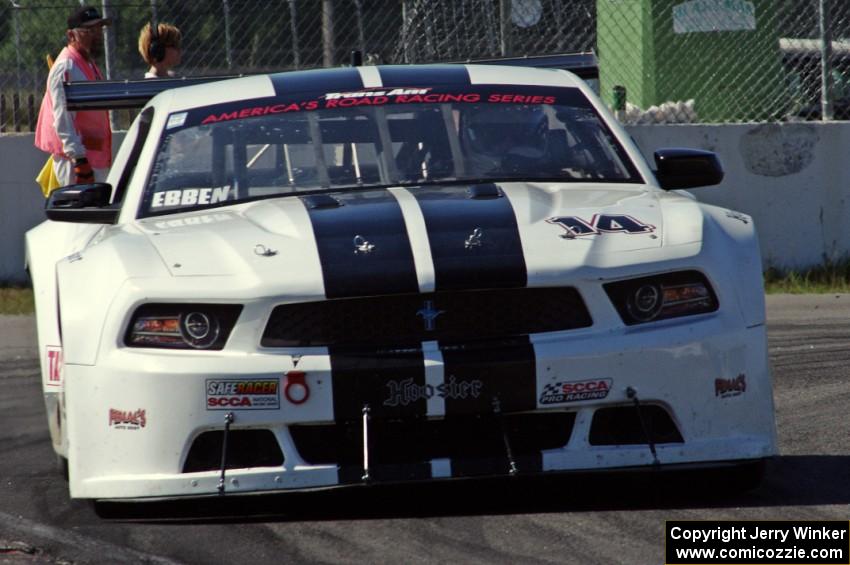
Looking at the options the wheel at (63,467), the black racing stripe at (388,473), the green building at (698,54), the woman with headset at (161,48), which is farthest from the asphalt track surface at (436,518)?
the green building at (698,54)

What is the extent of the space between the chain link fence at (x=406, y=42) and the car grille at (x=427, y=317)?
6767mm

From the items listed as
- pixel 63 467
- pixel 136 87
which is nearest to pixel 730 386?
pixel 63 467

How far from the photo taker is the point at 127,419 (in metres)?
4.84

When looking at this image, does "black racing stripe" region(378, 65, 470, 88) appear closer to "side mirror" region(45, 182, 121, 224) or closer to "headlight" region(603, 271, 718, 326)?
"side mirror" region(45, 182, 121, 224)

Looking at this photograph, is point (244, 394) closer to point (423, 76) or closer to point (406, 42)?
point (423, 76)

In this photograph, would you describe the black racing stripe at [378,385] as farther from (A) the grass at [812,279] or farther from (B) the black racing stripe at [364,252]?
(A) the grass at [812,279]

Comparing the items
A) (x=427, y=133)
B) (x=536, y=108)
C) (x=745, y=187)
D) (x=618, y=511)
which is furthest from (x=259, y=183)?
(x=745, y=187)

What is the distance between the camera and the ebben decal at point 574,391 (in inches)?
189

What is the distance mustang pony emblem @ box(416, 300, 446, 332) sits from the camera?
4855 millimetres

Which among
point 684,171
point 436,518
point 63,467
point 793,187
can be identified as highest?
point 684,171

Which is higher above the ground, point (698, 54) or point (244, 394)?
point (244, 394)

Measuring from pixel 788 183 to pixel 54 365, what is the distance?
21.5ft

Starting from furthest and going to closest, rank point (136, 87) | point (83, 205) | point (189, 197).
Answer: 1. point (136, 87)
2. point (83, 205)
3. point (189, 197)

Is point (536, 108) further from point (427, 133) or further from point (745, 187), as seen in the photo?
point (745, 187)
